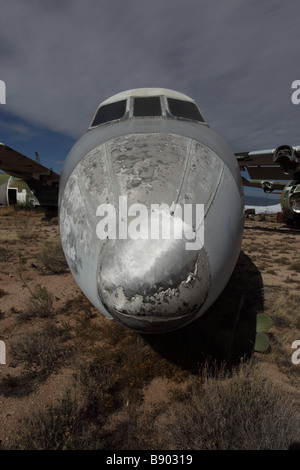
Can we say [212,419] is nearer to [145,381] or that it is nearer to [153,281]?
[145,381]

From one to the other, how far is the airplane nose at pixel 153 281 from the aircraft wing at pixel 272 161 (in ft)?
29.1

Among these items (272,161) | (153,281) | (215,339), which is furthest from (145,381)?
(272,161)

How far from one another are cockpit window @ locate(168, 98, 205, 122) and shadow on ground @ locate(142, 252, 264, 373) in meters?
2.99

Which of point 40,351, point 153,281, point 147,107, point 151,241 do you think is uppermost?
point 147,107

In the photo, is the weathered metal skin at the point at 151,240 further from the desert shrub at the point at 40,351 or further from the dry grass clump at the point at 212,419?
the desert shrub at the point at 40,351

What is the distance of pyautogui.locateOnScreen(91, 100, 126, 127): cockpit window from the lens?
346 centimetres

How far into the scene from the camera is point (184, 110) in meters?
3.58

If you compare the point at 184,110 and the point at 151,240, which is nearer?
the point at 151,240

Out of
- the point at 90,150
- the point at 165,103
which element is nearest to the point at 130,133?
the point at 90,150

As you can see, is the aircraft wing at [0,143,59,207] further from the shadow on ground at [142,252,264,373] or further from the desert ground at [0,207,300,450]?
the shadow on ground at [142,252,264,373]

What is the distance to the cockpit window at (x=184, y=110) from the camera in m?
3.42

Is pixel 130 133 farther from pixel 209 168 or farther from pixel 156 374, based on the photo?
pixel 156 374

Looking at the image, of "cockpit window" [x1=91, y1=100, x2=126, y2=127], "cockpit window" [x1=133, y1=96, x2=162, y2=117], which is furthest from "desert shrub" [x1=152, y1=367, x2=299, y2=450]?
"cockpit window" [x1=91, y1=100, x2=126, y2=127]

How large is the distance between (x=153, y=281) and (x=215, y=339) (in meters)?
2.17
